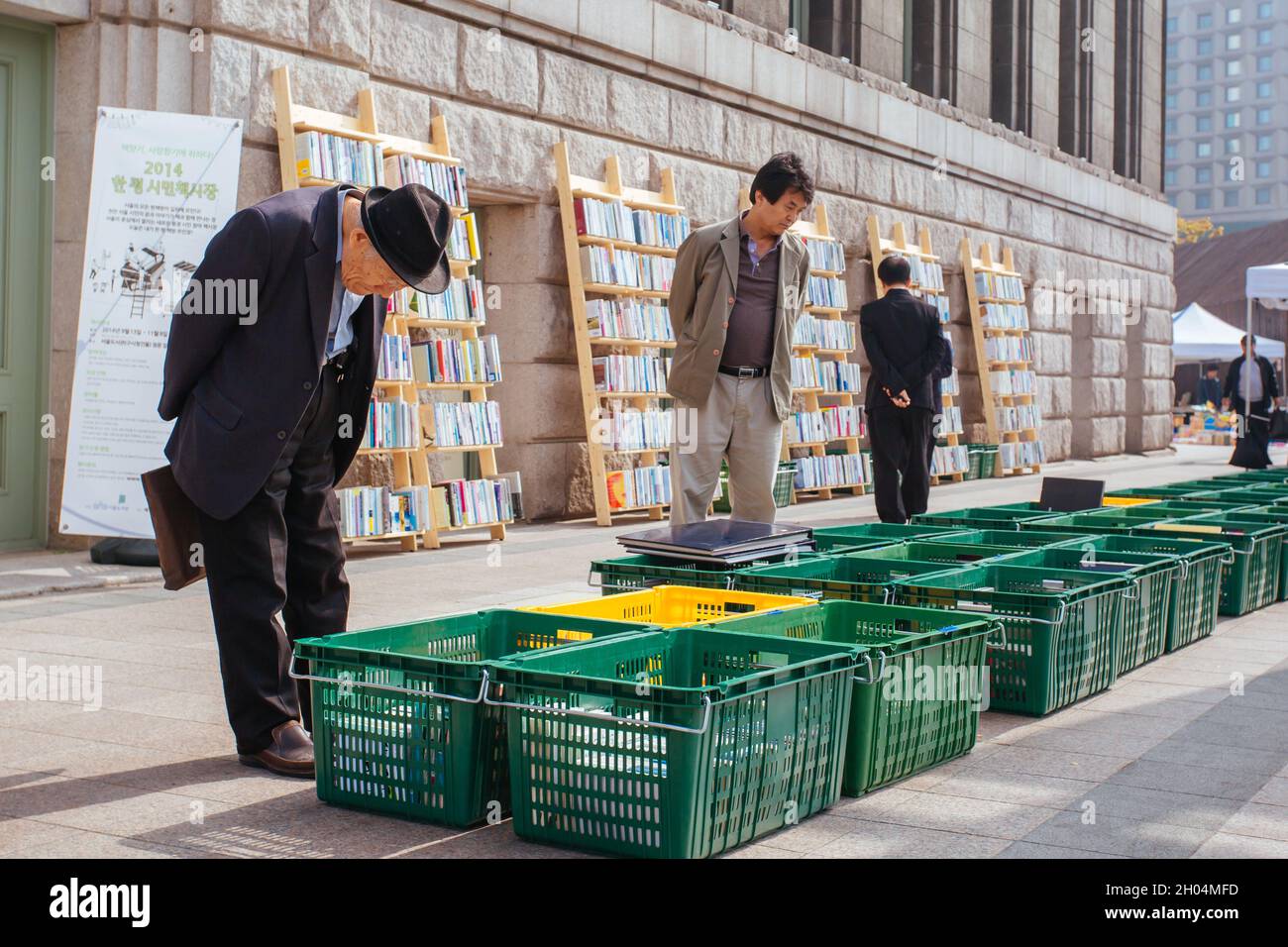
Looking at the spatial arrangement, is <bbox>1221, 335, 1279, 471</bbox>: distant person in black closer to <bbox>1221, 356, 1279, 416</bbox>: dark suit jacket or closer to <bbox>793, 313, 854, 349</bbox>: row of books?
<bbox>1221, 356, 1279, 416</bbox>: dark suit jacket

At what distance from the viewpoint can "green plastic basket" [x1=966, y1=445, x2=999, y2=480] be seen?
18.1 m

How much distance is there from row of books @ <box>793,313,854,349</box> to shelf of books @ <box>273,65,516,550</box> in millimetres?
4752

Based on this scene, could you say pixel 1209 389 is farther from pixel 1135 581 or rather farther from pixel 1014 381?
pixel 1135 581

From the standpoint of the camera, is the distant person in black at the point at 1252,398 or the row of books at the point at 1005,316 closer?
the distant person in black at the point at 1252,398

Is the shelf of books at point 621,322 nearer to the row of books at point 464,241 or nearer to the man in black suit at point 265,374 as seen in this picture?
the row of books at point 464,241

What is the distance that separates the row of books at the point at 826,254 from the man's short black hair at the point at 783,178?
826cm

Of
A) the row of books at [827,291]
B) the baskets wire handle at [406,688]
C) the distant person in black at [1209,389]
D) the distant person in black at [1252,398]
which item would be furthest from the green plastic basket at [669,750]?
the distant person in black at [1209,389]

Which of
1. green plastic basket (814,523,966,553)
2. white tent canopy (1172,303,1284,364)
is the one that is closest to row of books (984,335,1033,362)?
white tent canopy (1172,303,1284,364)

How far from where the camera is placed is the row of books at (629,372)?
11.7 metres

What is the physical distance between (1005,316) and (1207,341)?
13378 millimetres

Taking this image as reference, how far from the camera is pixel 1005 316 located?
1944 centimetres
